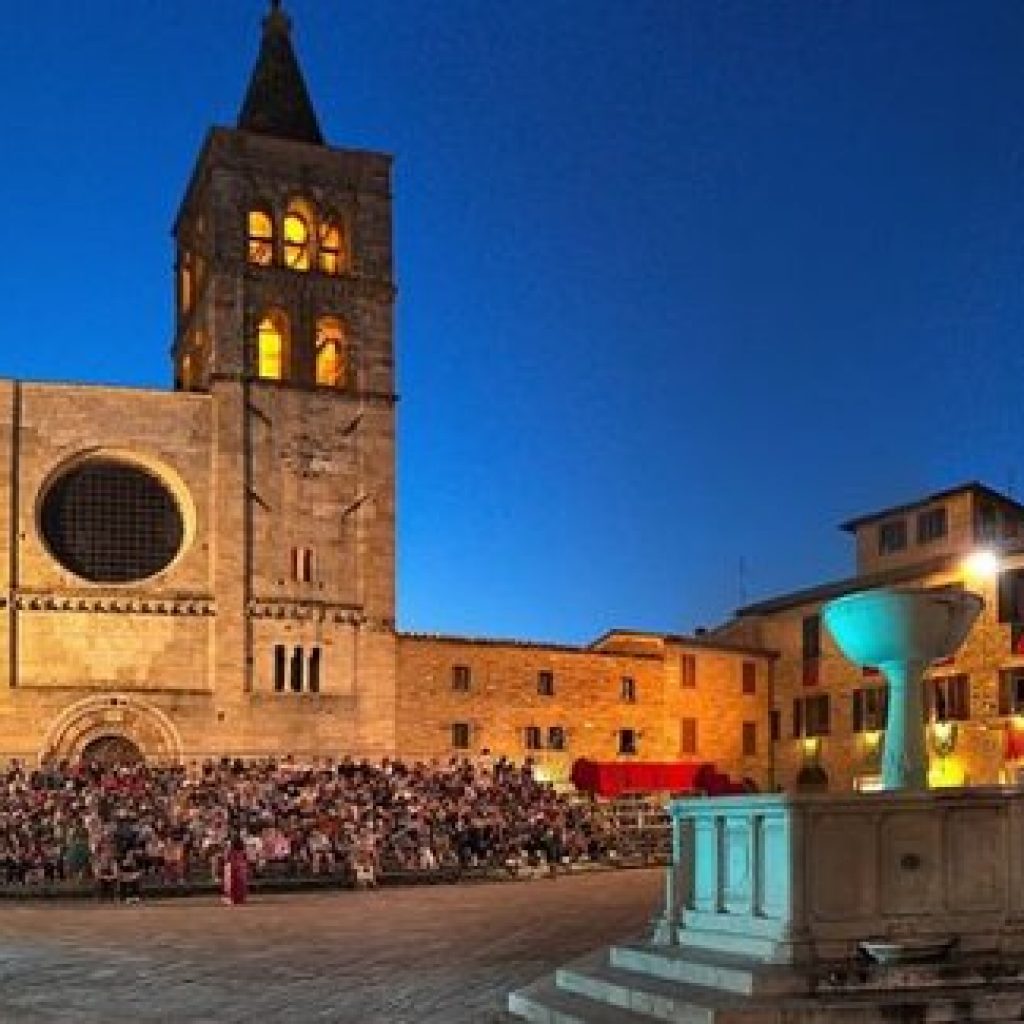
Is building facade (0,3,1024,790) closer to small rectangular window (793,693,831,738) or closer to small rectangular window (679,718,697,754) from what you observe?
small rectangular window (793,693,831,738)

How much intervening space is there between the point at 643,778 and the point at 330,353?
47.6 feet

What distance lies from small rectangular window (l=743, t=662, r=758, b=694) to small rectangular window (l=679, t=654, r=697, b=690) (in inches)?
84.4

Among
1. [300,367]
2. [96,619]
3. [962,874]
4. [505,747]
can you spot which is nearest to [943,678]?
[505,747]

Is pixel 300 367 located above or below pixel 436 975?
above

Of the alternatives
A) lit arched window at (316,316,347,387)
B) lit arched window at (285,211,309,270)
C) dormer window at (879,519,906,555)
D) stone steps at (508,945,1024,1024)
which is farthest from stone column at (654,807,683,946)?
dormer window at (879,519,906,555)

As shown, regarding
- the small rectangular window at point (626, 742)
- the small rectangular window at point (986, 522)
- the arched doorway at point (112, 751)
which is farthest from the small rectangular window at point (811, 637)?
the arched doorway at point (112, 751)

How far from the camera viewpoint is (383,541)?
45.8m

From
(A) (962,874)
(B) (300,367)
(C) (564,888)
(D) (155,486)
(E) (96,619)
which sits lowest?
(C) (564,888)

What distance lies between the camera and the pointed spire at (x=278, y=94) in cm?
4894

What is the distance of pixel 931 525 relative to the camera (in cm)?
5131

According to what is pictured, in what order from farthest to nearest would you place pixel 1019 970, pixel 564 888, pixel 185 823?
1. pixel 185 823
2. pixel 564 888
3. pixel 1019 970

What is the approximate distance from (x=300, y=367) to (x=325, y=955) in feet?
99.3

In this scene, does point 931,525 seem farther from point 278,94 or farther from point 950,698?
point 278,94

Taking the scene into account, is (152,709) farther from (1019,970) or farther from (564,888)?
(1019,970)
